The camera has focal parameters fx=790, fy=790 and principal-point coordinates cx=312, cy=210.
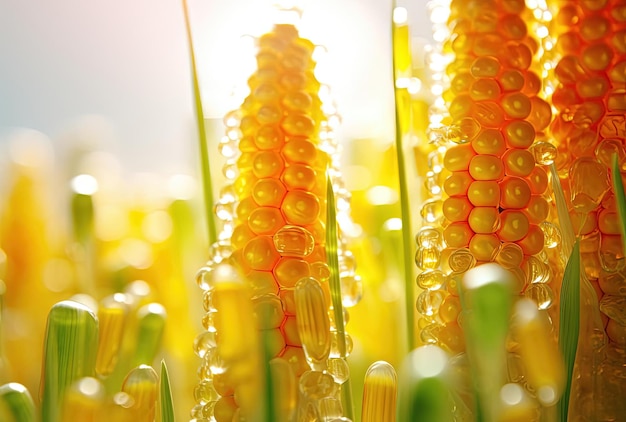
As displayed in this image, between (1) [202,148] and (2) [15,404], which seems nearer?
(2) [15,404]

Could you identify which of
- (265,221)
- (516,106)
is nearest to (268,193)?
(265,221)

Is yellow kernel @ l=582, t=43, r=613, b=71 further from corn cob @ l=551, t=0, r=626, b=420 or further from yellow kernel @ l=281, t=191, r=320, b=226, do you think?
yellow kernel @ l=281, t=191, r=320, b=226

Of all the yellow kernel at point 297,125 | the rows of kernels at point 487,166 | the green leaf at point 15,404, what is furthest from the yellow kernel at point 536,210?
the green leaf at point 15,404

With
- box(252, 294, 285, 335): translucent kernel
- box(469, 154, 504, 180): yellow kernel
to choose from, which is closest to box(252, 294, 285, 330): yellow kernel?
box(252, 294, 285, 335): translucent kernel

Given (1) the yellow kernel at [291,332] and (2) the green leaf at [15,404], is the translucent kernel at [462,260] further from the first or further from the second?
(2) the green leaf at [15,404]

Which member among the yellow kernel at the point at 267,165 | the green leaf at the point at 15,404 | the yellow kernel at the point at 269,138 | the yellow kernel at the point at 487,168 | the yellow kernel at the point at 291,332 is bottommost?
the green leaf at the point at 15,404

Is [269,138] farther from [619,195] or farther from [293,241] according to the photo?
[619,195]
